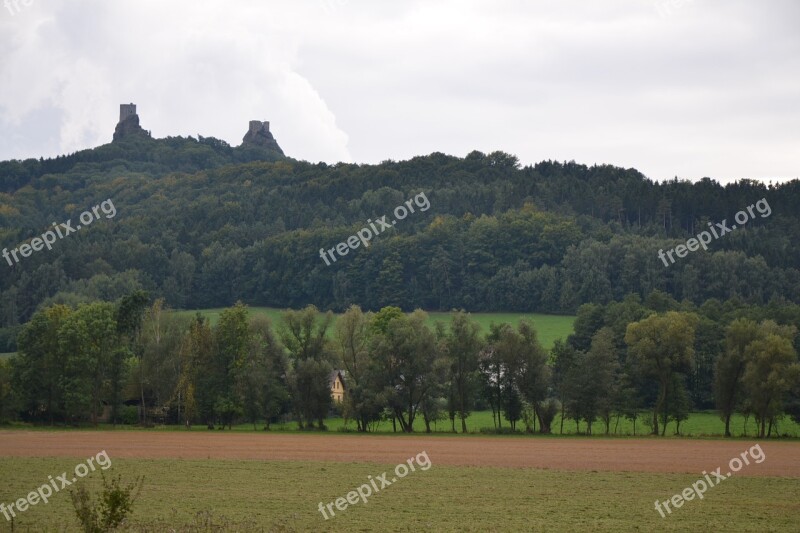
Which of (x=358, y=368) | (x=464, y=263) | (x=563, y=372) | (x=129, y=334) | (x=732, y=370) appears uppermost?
(x=464, y=263)

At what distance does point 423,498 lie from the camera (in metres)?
38.5

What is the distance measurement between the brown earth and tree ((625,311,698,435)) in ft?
21.4

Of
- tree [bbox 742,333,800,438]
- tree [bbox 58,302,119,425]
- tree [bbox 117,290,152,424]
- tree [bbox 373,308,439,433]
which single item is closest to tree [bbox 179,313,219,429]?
tree [bbox 117,290,152,424]

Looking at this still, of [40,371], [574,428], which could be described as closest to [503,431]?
[574,428]

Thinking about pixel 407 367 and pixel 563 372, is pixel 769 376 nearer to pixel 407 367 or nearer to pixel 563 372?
pixel 563 372

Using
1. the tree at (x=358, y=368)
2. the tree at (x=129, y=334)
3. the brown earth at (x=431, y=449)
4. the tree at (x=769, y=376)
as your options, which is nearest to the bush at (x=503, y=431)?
the brown earth at (x=431, y=449)

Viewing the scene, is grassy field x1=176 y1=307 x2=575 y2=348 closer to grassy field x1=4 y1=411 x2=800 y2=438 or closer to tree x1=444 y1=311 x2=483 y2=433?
grassy field x1=4 y1=411 x2=800 y2=438

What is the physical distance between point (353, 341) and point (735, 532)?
6136 cm

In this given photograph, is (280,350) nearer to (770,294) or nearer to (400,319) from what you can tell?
(400,319)

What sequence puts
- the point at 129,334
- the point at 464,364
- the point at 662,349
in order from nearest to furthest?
the point at 662,349
the point at 464,364
the point at 129,334

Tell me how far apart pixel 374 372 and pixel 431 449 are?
20.7m

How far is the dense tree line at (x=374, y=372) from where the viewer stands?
266 feet

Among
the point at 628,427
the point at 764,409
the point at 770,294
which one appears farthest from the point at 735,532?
the point at 770,294

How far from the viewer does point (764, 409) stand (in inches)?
2980
